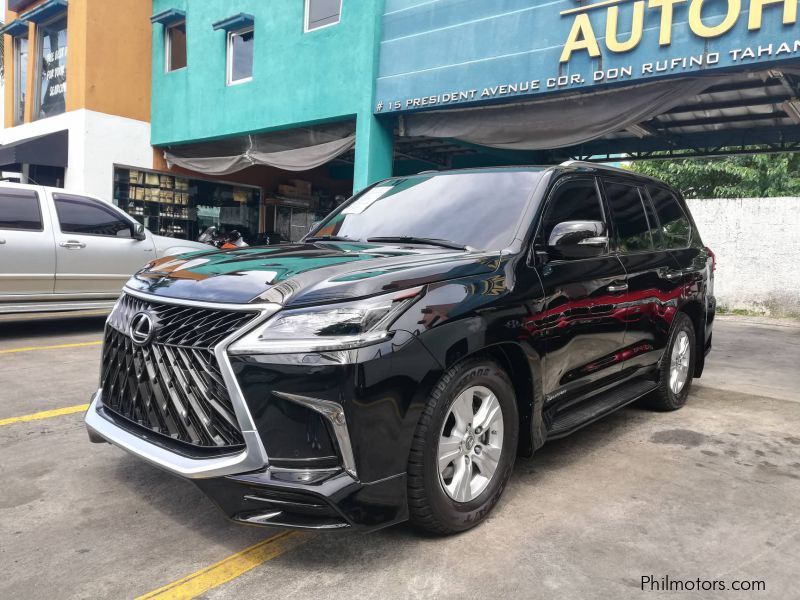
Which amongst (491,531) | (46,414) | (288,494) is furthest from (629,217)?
(46,414)

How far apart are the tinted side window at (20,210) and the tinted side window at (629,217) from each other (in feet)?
Result: 22.0

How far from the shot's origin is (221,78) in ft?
47.7

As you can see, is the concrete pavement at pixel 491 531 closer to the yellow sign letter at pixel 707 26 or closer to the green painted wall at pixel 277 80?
the yellow sign letter at pixel 707 26

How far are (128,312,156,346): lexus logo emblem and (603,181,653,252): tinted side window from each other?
9.68 feet

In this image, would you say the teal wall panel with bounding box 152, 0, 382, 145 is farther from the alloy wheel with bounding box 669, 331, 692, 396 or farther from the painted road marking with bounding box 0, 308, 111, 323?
the alloy wheel with bounding box 669, 331, 692, 396

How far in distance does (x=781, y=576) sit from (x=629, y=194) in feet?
8.84

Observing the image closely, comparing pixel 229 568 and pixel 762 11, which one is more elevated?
pixel 762 11

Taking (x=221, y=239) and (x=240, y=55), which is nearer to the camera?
(x=221, y=239)

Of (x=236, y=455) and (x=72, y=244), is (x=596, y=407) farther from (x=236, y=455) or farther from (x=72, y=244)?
(x=72, y=244)

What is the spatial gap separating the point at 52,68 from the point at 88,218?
11.0 meters

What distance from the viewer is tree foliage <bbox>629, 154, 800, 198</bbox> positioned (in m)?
22.2

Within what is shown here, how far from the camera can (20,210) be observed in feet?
24.5

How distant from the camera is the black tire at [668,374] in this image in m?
4.82

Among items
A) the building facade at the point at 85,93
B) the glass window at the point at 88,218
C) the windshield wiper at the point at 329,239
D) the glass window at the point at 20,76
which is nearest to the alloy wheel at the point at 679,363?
the windshield wiper at the point at 329,239
